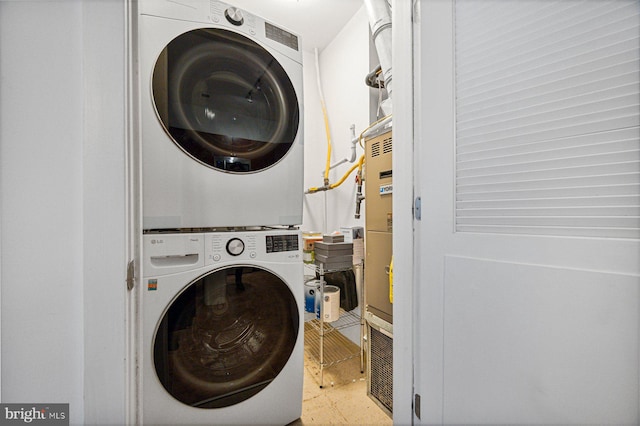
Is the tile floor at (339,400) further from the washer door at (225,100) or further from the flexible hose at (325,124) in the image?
the flexible hose at (325,124)

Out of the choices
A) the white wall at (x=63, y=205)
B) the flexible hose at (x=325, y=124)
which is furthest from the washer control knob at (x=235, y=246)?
the flexible hose at (x=325, y=124)

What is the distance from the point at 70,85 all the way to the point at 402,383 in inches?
45.3

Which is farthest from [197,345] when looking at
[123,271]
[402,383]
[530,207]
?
[530,207]

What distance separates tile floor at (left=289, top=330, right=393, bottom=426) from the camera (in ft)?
3.96

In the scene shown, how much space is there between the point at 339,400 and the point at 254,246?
3.26 feet

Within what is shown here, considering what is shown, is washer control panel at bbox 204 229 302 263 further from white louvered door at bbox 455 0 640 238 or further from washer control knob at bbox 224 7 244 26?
washer control knob at bbox 224 7 244 26

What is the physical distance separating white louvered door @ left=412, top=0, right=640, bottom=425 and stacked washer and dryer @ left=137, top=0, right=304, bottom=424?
58cm

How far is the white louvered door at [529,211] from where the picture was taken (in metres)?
0.48

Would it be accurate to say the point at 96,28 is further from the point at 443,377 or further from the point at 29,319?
the point at 443,377

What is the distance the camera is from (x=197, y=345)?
3.04 feet

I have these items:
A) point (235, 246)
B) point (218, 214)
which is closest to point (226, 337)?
point (235, 246)

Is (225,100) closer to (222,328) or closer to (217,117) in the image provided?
(217,117)

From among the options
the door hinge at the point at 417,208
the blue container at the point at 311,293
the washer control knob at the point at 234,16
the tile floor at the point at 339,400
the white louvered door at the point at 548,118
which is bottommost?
the tile floor at the point at 339,400

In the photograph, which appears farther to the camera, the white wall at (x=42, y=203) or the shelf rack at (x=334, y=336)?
the shelf rack at (x=334, y=336)
